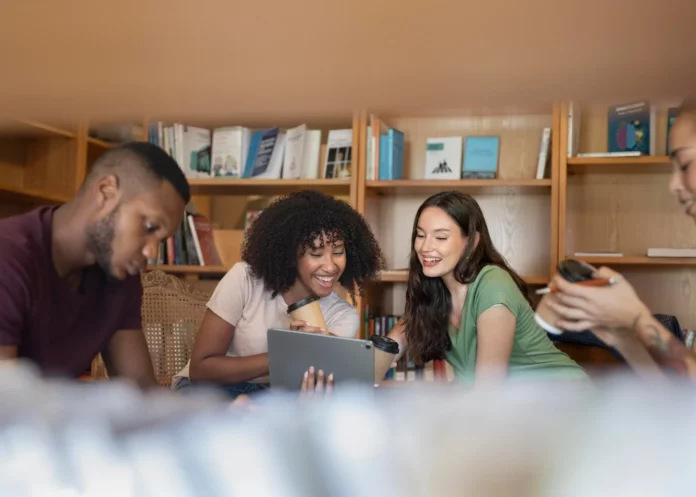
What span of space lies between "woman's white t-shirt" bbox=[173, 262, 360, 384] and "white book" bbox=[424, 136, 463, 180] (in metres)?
1.06

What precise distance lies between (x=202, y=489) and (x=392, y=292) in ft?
7.46

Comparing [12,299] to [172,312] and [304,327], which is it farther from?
[172,312]

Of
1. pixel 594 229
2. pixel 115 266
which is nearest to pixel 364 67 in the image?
pixel 115 266

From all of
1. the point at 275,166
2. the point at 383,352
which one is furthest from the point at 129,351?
the point at 275,166

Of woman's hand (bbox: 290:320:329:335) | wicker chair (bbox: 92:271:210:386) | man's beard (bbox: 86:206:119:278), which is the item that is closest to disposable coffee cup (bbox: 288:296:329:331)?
woman's hand (bbox: 290:320:329:335)

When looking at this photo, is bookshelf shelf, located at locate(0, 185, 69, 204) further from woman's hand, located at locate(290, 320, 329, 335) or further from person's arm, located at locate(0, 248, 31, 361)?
woman's hand, located at locate(290, 320, 329, 335)

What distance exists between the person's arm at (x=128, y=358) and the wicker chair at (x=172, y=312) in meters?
1.18

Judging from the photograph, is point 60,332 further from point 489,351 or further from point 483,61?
point 489,351

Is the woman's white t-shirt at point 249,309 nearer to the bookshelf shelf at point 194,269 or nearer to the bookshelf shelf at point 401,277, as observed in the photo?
the bookshelf shelf at point 194,269

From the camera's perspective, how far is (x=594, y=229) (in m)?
2.35

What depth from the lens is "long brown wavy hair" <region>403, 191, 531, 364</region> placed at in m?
1.45

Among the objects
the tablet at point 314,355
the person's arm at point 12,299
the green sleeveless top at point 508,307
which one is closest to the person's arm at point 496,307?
the green sleeveless top at point 508,307

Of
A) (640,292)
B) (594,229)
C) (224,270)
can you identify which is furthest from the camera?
(594,229)

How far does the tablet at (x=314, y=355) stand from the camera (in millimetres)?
574
